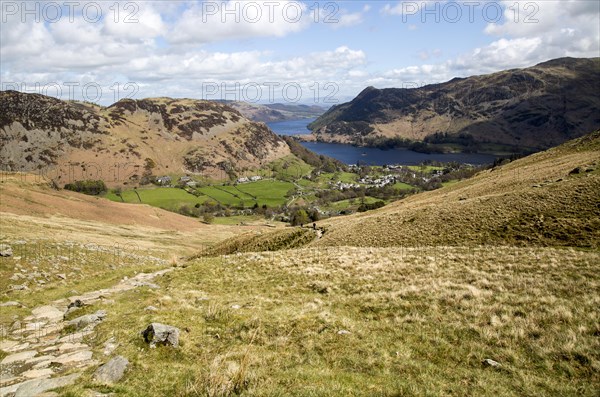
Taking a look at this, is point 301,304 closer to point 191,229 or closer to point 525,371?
point 525,371

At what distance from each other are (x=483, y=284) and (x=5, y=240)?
4018cm

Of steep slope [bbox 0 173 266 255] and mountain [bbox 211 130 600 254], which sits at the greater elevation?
mountain [bbox 211 130 600 254]

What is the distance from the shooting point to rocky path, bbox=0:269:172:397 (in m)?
11.0

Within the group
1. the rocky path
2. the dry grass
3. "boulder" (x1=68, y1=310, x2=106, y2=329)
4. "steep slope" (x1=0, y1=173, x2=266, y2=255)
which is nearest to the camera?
the dry grass

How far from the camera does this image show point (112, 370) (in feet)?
38.0

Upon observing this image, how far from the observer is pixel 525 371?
428 inches

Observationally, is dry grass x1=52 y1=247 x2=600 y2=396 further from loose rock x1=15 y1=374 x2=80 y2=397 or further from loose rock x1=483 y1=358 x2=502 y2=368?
loose rock x1=15 y1=374 x2=80 y2=397

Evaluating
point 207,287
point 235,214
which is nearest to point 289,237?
point 207,287

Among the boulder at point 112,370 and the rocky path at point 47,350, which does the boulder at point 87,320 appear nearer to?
the rocky path at point 47,350

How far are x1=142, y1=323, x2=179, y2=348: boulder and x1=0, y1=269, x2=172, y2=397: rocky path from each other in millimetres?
1285

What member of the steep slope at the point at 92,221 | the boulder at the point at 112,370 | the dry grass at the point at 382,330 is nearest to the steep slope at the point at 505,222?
the dry grass at the point at 382,330

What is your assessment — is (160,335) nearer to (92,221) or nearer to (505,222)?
(505,222)

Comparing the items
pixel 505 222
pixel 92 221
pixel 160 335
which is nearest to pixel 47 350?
pixel 160 335

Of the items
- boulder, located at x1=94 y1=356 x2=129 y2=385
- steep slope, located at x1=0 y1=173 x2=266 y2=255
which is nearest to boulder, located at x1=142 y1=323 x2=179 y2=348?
boulder, located at x1=94 y1=356 x2=129 y2=385
